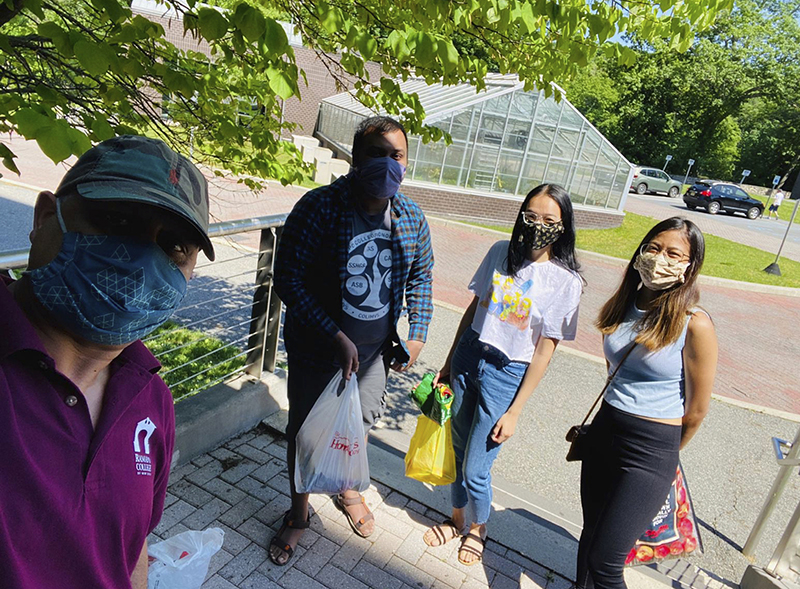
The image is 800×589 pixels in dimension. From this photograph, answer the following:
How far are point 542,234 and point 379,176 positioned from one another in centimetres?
85

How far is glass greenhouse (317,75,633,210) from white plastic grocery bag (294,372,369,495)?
13.7 m

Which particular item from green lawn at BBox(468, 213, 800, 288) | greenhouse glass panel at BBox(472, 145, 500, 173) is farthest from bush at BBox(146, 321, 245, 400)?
greenhouse glass panel at BBox(472, 145, 500, 173)

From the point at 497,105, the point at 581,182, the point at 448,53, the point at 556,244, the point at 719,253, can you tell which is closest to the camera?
the point at 448,53

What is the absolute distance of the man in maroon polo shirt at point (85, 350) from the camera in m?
1.00

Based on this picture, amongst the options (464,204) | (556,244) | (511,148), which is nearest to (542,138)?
(511,148)

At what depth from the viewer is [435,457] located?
298 centimetres

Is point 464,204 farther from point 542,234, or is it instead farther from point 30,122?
point 30,122

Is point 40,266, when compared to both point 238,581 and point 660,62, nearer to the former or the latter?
point 238,581

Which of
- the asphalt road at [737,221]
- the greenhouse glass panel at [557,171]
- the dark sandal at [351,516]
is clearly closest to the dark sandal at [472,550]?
the dark sandal at [351,516]

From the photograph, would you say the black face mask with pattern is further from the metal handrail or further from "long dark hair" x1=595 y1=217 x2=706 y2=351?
the metal handrail

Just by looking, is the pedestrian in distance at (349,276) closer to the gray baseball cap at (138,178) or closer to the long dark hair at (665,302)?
the long dark hair at (665,302)

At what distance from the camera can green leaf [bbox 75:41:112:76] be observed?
5.43ft

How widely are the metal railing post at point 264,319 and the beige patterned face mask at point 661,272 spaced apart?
228cm

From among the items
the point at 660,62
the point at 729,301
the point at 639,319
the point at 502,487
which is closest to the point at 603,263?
the point at 729,301
